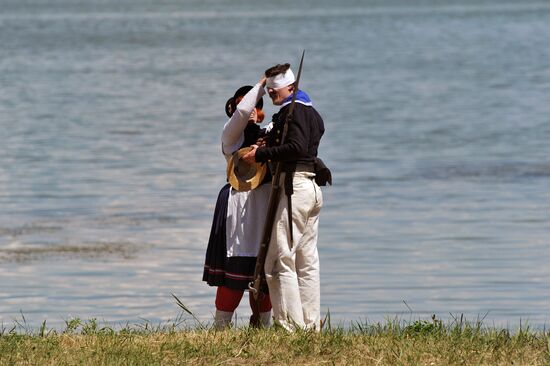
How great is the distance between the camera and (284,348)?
907 cm


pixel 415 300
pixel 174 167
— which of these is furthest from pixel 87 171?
pixel 415 300

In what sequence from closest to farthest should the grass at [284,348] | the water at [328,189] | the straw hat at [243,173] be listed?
the grass at [284,348]
the straw hat at [243,173]
the water at [328,189]

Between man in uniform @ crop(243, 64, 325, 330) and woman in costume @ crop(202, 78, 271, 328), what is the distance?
0.23 meters

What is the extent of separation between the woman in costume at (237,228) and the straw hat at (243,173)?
0.01 m

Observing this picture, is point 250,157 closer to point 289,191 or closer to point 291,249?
point 289,191

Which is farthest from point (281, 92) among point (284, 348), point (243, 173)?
point (284, 348)

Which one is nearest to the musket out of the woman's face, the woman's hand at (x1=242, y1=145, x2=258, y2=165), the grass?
the woman's hand at (x1=242, y1=145, x2=258, y2=165)

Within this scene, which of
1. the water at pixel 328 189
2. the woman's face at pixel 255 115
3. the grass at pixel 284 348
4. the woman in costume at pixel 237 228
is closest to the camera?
the grass at pixel 284 348

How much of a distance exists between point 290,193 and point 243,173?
417 mm

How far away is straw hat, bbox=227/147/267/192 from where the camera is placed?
993cm

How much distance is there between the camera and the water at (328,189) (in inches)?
569

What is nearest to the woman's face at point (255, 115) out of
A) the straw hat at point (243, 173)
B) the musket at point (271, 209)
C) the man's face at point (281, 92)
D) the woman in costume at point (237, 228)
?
the woman in costume at point (237, 228)

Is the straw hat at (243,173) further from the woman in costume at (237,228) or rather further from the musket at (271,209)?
the musket at (271,209)

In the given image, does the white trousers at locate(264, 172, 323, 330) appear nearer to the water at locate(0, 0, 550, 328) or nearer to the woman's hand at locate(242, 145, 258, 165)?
the woman's hand at locate(242, 145, 258, 165)
